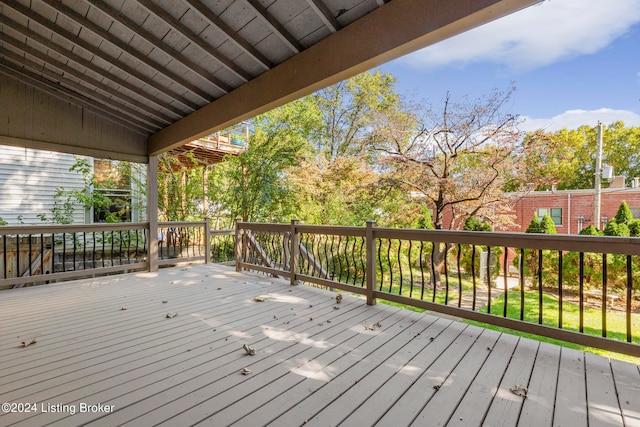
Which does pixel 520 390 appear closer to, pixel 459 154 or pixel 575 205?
pixel 459 154

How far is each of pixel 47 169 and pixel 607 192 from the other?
1780cm

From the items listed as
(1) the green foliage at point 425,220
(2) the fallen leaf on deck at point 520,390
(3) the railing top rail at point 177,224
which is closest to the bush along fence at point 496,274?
(2) the fallen leaf on deck at point 520,390

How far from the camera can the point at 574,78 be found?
1484 centimetres

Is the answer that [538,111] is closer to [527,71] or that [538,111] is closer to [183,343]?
[527,71]

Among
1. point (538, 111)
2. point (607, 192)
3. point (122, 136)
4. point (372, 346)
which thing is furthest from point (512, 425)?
point (538, 111)

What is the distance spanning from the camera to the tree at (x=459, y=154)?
275 inches

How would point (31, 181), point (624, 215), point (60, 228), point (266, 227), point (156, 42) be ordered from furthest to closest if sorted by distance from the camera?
point (624, 215) → point (31, 181) → point (266, 227) → point (60, 228) → point (156, 42)

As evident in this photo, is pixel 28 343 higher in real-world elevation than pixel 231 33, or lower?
lower

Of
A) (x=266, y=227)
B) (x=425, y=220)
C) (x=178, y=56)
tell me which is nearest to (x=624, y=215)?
(x=425, y=220)

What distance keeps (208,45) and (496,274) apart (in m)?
10.1

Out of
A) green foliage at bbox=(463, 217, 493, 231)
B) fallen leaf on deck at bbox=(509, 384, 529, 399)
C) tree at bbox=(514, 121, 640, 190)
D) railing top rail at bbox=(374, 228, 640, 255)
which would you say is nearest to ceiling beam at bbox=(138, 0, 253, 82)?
railing top rail at bbox=(374, 228, 640, 255)

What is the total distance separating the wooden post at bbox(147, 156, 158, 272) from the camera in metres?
5.50

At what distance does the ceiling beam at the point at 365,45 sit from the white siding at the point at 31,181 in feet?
22.1

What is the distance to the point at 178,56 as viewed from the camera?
3.08m
